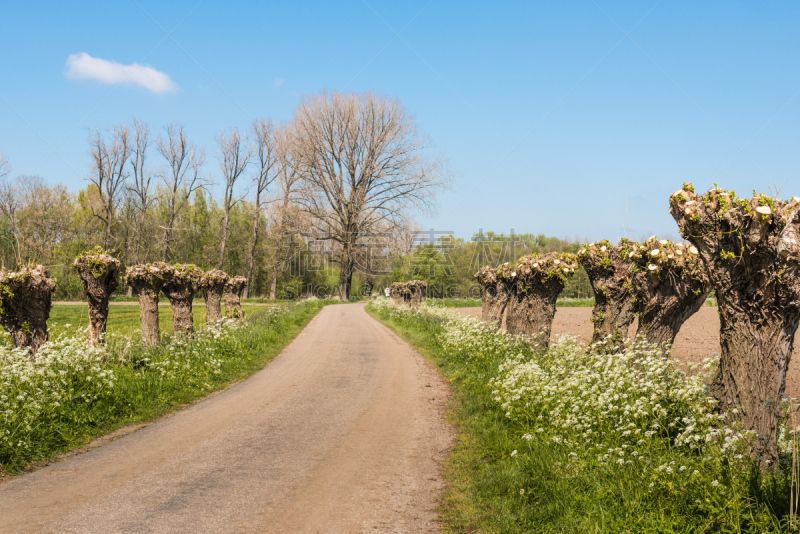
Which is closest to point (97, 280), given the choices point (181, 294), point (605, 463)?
point (181, 294)

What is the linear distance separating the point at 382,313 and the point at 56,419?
90.3ft

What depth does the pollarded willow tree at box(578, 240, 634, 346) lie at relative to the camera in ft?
34.6

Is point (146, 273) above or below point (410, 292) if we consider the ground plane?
above

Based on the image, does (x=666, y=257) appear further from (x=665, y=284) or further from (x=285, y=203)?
(x=285, y=203)

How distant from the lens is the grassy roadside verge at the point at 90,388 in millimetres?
6711

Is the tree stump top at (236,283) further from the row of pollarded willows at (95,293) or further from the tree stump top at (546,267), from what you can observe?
the tree stump top at (546,267)

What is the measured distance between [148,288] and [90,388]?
8.18 m

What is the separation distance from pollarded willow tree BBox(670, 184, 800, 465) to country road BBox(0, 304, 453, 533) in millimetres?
3492

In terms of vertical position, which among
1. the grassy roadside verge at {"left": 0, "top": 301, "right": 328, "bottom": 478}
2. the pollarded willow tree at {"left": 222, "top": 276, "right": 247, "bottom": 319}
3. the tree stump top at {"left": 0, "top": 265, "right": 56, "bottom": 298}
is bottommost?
the grassy roadside verge at {"left": 0, "top": 301, "right": 328, "bottom": 478}

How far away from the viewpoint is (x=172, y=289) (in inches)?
698

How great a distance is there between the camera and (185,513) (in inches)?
191

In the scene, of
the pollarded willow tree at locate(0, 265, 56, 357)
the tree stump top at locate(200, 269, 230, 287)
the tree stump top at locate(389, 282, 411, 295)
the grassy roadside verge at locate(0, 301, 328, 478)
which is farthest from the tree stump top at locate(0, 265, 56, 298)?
the tree stump top at locate(389, 282, 411, 295)

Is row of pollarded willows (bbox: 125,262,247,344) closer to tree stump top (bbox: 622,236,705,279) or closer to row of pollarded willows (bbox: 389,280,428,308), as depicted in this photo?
tree stump top (bbox: 622,236,705,279)

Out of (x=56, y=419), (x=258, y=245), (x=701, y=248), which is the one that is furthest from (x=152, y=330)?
(x=258, y=245)
